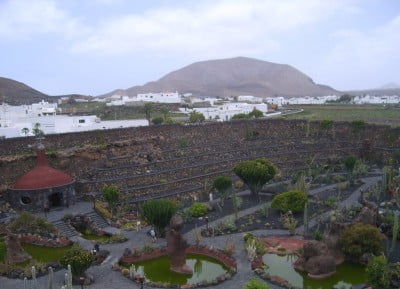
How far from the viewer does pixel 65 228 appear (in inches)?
1021

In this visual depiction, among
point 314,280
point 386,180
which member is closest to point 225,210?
point 314,280

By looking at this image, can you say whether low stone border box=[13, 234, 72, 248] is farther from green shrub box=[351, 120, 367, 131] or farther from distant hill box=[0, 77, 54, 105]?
distant hill box=[0, 77, 54, 105]

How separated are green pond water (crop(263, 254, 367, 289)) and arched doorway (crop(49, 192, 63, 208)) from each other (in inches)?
577

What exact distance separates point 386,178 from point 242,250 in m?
16.1

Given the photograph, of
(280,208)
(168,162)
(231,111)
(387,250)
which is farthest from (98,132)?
(231,111)

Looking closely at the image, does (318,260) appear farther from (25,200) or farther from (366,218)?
(25,200)

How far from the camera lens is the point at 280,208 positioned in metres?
27.9

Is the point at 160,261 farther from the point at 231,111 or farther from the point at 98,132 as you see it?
the point at 231,111

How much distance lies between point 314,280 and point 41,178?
722 inches

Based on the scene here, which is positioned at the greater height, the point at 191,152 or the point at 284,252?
the point at 191,152

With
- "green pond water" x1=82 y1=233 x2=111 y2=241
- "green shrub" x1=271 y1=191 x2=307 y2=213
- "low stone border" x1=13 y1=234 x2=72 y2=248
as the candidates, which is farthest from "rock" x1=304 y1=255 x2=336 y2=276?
"low stone border" x1=13 y1=234 x2=72 y2=248

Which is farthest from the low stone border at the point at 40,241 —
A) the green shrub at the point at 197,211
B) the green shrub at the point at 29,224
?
the green shrub at the point at 197,211

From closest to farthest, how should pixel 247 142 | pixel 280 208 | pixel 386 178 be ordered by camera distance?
1. pixel 280 208
2. pixel 386 178
3. pixel 247 142

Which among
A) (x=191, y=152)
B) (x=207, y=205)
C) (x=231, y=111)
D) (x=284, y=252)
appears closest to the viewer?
(x=284, y=252)
